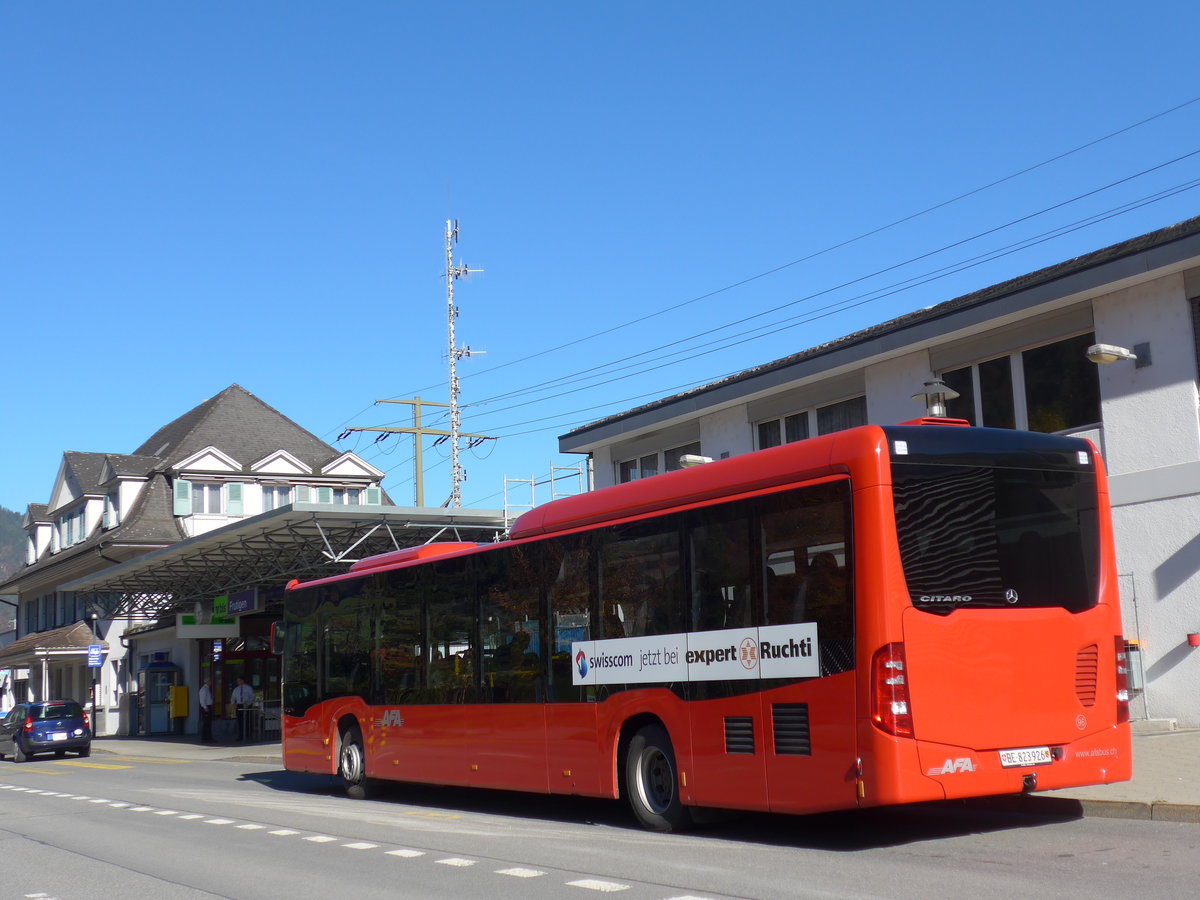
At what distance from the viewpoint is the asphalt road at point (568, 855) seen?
8406 mm

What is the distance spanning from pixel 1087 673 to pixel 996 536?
139 centimetres

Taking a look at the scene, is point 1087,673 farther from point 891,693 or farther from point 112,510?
point 112,510

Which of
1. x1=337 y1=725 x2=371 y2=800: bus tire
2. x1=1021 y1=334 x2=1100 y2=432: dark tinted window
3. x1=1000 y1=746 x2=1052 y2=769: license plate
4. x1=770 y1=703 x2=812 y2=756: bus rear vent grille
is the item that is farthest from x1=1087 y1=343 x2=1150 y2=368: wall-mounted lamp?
x1=337 y1=725 x2=371 y2=800: bus tire

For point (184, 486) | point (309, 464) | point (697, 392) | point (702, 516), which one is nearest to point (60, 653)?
point (184, 486)

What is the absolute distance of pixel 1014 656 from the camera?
9812mm

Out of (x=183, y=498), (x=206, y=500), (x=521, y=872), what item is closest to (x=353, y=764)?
(x=521, y=872)

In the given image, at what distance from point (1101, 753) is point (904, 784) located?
6.74 feet

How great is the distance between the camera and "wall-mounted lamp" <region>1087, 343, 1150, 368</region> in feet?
52.0

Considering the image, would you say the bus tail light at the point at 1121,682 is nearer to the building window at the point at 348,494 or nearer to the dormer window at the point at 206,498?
the dormer window at the point at 206,498

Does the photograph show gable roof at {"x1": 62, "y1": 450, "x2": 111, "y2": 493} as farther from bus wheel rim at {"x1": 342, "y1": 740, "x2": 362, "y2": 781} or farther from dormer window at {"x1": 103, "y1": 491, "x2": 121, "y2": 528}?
bus wheel rim at {"x1": 342, "y1": 740, "x2": 362, "y2": 781}

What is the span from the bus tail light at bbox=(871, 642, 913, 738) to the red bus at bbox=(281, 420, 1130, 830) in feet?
0.05

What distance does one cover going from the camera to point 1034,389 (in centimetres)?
1842

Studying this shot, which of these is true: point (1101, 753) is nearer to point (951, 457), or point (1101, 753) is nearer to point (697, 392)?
point (951, 457)

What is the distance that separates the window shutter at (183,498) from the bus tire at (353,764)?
121ft
